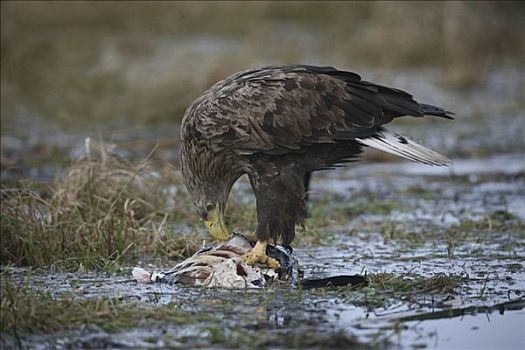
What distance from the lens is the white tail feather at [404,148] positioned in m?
6.81

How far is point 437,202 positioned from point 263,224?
12.3 ft

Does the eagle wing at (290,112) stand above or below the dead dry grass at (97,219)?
above

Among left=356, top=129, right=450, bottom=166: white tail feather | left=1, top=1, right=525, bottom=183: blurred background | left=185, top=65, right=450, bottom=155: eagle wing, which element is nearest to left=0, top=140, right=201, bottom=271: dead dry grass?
left=185, top=65, right=450, bottom=155: eagle wing

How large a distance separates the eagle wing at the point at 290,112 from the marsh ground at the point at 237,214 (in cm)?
92

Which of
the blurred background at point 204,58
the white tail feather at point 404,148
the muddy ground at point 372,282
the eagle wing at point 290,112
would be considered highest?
the blurred background at point 204,58

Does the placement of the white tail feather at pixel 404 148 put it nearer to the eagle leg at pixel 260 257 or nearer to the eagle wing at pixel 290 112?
the eagle wing at pixel 290 112

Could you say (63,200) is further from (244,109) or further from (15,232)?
(244,109)

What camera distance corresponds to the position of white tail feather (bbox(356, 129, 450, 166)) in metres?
6.81

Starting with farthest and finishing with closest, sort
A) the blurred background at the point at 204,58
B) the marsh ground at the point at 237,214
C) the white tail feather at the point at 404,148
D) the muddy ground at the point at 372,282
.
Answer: the blurred background at the point at 204,58
the white tail feather at the point at 404,148
the marsh ground at the point at 237,214
the muddy ground at the point at 372,282

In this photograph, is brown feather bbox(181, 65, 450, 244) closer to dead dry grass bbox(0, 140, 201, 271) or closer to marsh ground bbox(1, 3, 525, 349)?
marsh ground bbox(1, 3, 525, 349)

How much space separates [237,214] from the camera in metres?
8.83

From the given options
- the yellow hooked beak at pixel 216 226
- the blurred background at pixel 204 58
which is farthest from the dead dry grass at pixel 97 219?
the blurred background at pixel 204 58

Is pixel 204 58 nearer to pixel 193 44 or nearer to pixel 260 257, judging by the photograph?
pixel 193 44

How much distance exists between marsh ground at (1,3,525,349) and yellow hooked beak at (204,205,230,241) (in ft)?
1.38
